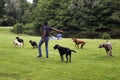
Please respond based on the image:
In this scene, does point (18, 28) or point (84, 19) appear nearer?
point (18, 28)

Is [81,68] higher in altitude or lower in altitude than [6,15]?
higher

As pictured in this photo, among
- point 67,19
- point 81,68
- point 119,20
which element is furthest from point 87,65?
point 67,19

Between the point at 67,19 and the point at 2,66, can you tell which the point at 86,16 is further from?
the point at 2,66

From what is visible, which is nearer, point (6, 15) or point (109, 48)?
point (109, 48)

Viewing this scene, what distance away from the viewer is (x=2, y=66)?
56.8 feet

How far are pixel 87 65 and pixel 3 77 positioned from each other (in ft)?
19.0

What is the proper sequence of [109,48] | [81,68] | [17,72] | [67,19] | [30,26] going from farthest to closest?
[30,26], [67,19], [109,48], [81,68], [17,72]

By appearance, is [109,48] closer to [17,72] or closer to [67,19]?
[17,72]

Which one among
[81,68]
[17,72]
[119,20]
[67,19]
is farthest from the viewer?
[67,19]

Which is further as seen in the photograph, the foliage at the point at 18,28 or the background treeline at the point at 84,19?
the foliage at the point at 18,28

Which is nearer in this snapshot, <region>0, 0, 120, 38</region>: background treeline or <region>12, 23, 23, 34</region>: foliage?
<region>0, 0, 120, 38</region>: background treeline

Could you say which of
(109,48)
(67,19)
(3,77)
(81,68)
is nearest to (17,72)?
(3,77)

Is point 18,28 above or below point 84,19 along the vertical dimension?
below

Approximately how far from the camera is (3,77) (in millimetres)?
14234
